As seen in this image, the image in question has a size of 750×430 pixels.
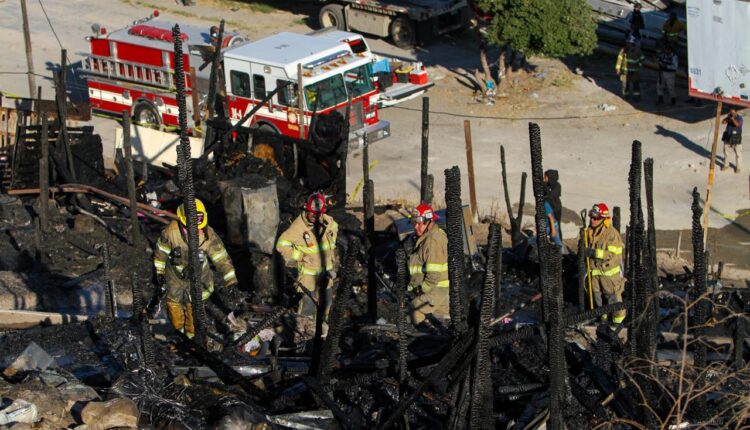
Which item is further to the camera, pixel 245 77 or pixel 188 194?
pixel 245 77

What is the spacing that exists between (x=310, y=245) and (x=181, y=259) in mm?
1300

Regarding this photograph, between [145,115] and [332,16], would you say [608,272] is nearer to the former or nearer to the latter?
[145,115]

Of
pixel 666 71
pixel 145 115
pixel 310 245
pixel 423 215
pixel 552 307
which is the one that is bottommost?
pixel 145 115

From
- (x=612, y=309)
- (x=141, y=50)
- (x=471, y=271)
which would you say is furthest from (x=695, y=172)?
(x=612, y=309)

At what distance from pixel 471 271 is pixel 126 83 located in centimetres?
1002

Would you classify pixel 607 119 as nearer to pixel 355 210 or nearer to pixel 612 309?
pixel 355 210

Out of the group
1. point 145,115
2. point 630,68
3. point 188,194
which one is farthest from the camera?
point 630,68

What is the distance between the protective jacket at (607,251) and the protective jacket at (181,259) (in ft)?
13.0

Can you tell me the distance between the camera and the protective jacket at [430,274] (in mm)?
10055

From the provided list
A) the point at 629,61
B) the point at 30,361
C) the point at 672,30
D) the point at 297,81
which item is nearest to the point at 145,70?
the point at 297,81

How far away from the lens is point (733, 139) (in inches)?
706

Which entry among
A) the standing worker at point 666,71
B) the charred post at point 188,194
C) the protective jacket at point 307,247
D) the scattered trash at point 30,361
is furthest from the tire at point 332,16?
the scattered trash at point 30,361

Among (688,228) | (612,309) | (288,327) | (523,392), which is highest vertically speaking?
(612,309)

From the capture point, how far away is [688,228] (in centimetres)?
1602
